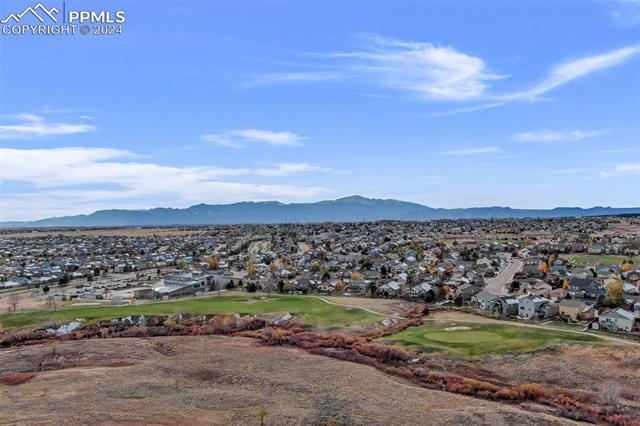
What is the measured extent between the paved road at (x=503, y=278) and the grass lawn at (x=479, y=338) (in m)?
22.9

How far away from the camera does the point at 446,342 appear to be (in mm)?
39625

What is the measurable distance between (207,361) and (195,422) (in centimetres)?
1086

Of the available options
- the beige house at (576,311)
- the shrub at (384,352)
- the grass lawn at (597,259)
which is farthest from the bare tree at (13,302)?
the grass lawn at (597,259)

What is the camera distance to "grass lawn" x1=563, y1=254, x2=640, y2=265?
87.9m

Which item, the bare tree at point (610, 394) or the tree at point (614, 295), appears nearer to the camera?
the bare tree at point (610, 394)

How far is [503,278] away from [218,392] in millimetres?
59257

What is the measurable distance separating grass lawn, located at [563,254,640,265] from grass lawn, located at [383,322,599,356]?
55.1 meters

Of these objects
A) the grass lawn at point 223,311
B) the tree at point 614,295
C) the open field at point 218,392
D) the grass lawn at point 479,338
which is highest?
the tree at point 614,295

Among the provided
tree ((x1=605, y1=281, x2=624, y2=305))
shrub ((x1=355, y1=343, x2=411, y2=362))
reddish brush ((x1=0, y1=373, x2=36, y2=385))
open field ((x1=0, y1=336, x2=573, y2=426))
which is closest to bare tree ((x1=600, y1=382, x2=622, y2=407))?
open field ((x1=0, y1=336, x2=573, y2=426))

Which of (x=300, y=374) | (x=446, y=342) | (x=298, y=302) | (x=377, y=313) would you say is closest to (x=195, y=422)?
(x=300, y=374)

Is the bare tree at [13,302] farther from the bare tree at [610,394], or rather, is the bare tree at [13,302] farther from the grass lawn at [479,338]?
the bare tree at [610,394]

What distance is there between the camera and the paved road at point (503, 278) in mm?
67562

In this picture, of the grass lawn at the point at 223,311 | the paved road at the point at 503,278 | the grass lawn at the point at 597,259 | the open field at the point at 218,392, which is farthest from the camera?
the grass lawn at the point at 597,259

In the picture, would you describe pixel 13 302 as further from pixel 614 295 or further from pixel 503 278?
pixel 614 295
